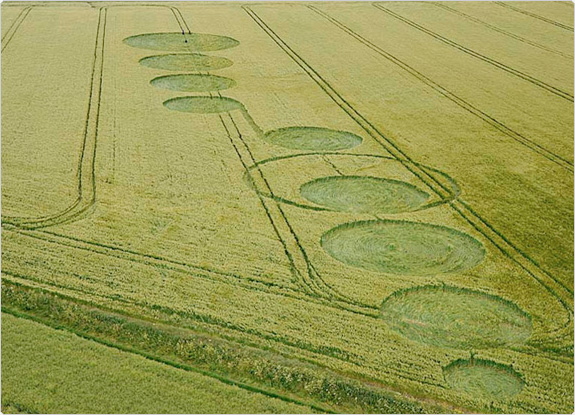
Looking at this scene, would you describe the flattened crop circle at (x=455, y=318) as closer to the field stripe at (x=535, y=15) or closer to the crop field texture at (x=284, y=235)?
the crop field texture at (x=284, y=235)

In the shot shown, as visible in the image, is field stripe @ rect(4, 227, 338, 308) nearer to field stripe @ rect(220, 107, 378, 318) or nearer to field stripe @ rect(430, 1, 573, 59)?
field stripe @ rect(220, 107, 378, 318)

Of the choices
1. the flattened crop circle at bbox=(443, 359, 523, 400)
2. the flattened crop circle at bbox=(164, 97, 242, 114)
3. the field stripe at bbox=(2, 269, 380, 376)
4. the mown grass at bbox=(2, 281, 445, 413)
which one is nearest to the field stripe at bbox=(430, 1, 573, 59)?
the flattened crop circle at bbox=(164, 97, 242, 114)

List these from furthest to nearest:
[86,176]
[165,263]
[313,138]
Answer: [313,138], [86,176], [165,263]

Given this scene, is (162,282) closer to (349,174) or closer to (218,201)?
(218,201)

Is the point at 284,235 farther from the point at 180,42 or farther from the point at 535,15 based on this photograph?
the point at 535,15

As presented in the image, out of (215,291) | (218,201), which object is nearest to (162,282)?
(215,291)

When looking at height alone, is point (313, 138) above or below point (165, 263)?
above

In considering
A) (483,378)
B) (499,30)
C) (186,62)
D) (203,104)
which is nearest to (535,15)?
(499,30)
